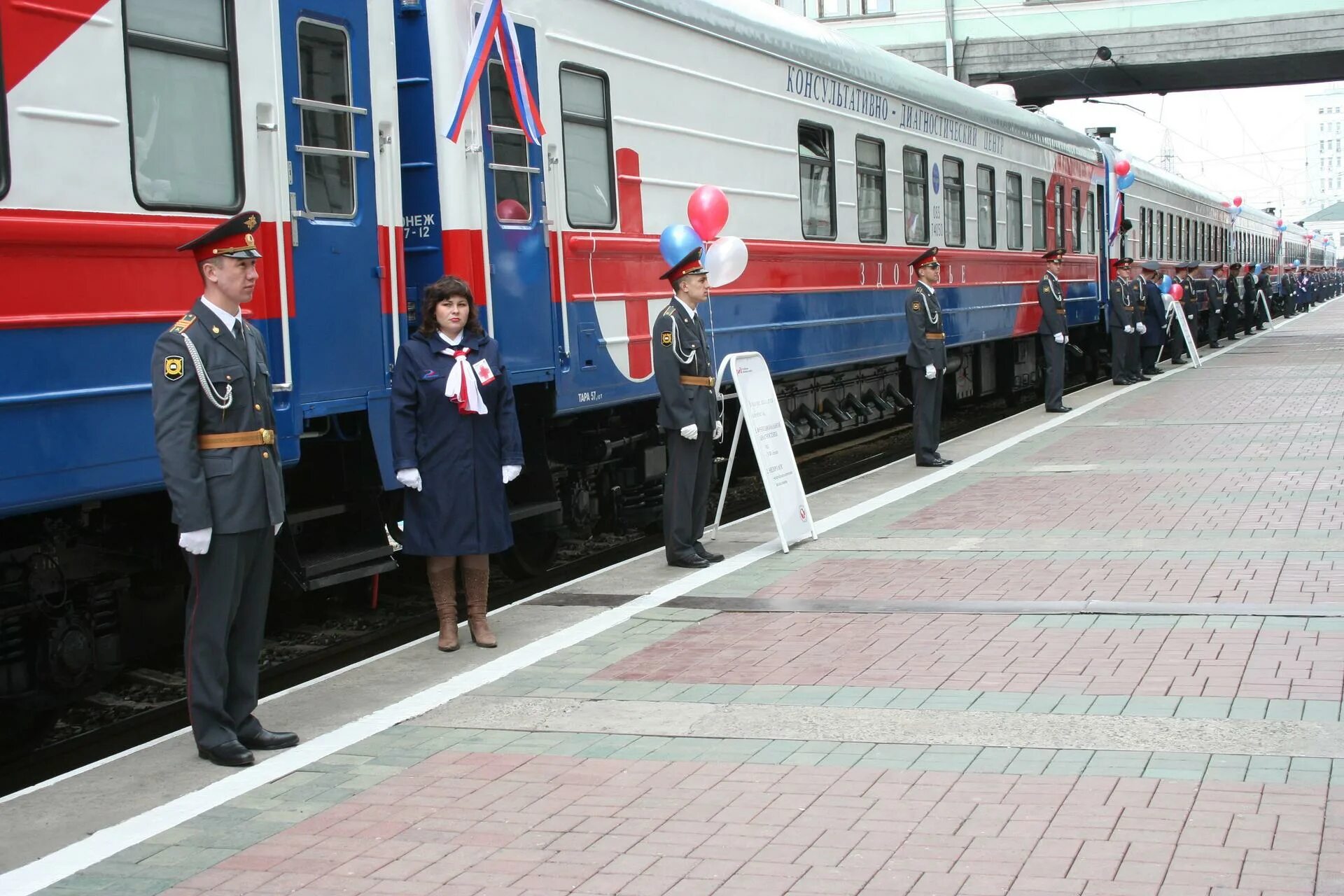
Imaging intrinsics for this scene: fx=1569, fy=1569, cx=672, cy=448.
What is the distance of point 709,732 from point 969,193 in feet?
43.4

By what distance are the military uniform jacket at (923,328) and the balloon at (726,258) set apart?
140 inches

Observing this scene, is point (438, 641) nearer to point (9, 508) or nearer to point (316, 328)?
point (316, 328)

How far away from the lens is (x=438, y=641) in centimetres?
774

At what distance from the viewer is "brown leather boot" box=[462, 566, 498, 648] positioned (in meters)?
7.65

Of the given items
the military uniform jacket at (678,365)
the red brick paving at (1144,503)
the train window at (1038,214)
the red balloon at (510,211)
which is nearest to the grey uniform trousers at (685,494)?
the military uniform jacket at (678,365)

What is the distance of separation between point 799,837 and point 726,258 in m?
6.35

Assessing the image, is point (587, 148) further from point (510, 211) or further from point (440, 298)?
point (440, 298)

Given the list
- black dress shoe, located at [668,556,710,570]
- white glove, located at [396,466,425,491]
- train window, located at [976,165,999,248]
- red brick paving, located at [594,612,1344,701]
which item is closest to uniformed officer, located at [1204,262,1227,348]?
train window, located at [976,165,999,248]

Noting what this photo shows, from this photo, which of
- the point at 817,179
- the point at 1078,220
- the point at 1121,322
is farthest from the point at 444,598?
the point at 1078,220

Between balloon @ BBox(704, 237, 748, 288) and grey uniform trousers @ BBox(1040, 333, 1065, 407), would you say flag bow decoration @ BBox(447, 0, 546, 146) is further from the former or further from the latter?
grey uniform trousers @ BBox(1040, 333, 1065, 407)

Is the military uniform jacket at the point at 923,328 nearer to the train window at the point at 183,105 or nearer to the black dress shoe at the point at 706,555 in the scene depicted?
the black dress shoe at the point at 706,555

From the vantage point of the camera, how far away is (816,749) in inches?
223

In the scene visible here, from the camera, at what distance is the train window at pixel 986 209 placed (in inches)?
731

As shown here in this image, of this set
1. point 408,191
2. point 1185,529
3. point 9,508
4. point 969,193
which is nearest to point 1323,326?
point 969,193
